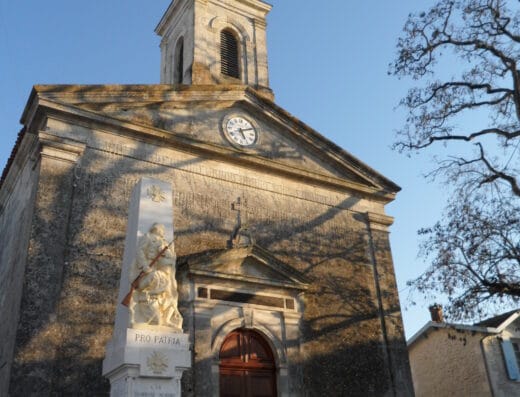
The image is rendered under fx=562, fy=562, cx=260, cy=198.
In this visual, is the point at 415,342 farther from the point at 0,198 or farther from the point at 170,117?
the point at 0,198

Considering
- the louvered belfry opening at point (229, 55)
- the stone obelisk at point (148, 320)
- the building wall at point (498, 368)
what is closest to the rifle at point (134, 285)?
the stone obelisk at point (148, 320)

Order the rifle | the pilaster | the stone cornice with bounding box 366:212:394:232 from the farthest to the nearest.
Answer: the stone cornice with bounding box 366:212:394:232
the pilaster
the rifle

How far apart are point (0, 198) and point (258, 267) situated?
7.21 m

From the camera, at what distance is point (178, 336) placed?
7.16 metres

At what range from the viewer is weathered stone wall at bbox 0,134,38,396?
32.0ft

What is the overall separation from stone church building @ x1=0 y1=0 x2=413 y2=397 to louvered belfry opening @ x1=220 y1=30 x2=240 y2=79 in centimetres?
110

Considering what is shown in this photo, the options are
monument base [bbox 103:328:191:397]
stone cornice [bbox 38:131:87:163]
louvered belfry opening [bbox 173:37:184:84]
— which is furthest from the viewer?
louvered belfry opening [bbox 173:37:184:84]

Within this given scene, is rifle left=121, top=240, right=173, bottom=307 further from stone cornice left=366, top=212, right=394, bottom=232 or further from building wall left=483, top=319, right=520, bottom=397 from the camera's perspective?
building wall left=483, top=319, right=520, bottom=397

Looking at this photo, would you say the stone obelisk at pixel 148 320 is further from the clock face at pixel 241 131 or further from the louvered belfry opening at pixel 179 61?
the louvered belfry opening at pixel 179 61

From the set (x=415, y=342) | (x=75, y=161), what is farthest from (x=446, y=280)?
(x=415, y=342)

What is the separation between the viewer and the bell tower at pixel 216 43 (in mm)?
16609

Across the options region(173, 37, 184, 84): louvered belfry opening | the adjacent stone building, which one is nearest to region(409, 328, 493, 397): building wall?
the adjacent stone building

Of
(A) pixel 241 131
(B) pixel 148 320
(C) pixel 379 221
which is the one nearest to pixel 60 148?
(A) pixel 241 131

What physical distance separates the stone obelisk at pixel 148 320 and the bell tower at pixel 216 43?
345 inches
